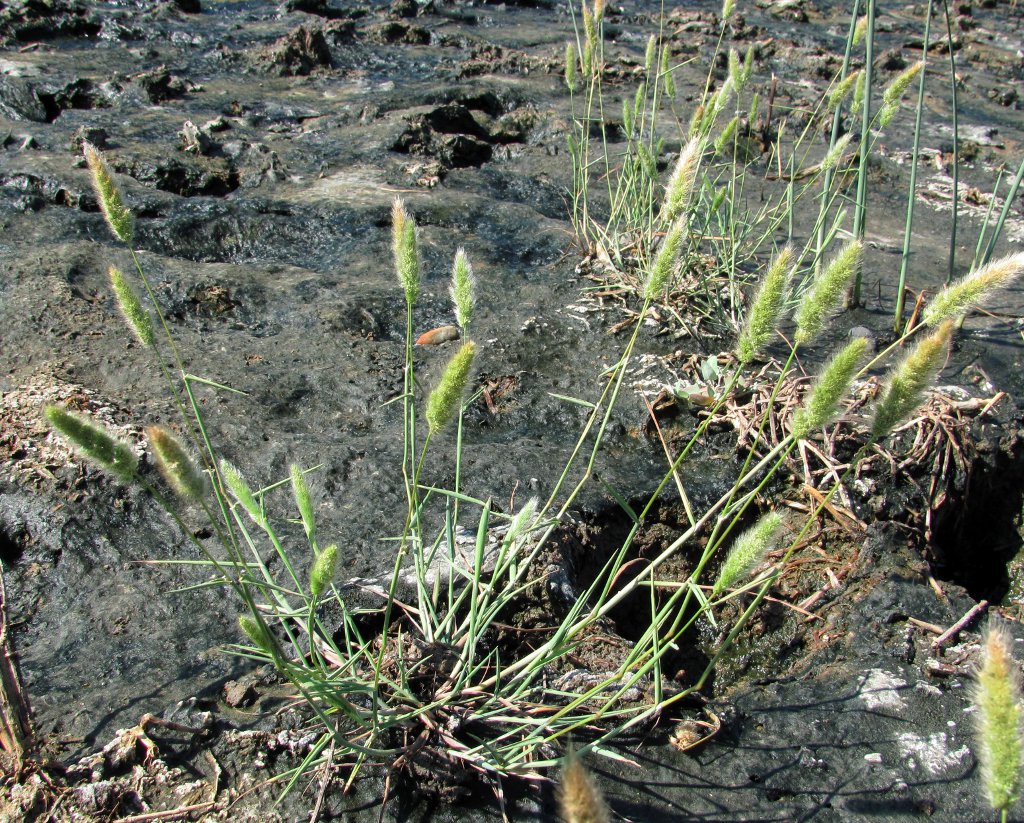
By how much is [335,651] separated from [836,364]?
0.94 metres

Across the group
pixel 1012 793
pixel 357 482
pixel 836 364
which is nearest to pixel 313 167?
pixel 357 482

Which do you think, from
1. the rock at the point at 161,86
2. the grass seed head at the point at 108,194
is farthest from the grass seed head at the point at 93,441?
the rock at the point at 161,86

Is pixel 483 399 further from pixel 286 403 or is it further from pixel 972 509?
pixel 972 509

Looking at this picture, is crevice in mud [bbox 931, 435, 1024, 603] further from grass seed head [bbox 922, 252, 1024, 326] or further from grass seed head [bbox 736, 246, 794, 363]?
grass seed head [bbox 736, 246, 794, 363]

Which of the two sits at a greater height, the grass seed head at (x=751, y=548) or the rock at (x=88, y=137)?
the rock at (x=88, y=137)

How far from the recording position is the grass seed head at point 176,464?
0.99m

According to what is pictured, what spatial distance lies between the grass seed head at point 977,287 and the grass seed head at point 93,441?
1.23m

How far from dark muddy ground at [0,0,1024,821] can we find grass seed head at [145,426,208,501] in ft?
1.62

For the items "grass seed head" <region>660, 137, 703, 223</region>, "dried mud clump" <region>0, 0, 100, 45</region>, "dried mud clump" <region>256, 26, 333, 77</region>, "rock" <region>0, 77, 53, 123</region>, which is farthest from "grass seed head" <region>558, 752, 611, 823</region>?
"dried mud clump" <region>0, 0, 100, 45</region>

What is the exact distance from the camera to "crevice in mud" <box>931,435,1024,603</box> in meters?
2.11

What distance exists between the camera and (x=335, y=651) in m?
1.38

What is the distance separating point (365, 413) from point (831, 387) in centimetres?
136

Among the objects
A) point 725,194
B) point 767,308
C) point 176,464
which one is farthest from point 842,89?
point 176,464

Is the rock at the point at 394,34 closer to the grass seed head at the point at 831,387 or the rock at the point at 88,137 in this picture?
the rock at the point at 88,137
